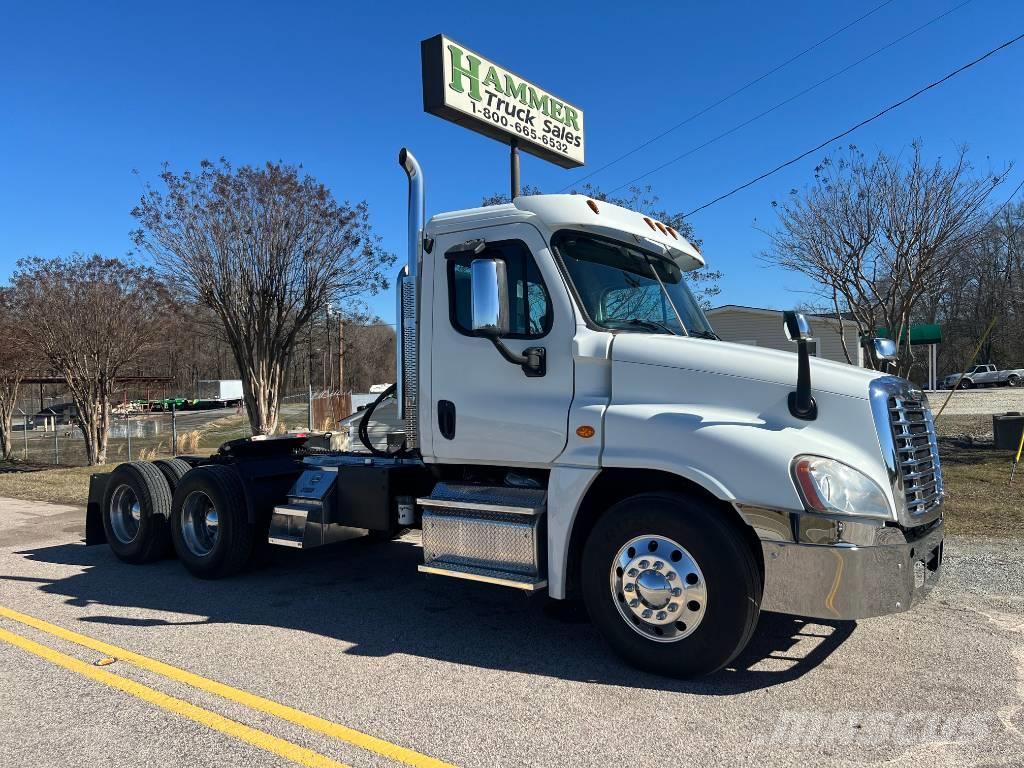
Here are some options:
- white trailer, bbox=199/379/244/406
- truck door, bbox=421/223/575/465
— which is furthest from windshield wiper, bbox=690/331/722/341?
white trailer, bbox=199/379/244/406

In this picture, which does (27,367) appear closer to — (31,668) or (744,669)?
(31,668)

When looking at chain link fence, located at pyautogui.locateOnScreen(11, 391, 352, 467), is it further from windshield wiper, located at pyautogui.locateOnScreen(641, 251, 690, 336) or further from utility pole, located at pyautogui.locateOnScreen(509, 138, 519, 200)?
windshield wiper, located at pyautogui.locateOnScreen(641, 251, 690, 336)

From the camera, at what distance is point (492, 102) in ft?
30.7

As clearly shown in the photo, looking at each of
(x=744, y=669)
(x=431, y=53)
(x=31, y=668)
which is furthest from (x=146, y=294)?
(x=744, y=669)

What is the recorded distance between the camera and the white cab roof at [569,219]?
4812 millimetres

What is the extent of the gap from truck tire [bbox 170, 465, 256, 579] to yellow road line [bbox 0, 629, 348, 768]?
170 centimetres

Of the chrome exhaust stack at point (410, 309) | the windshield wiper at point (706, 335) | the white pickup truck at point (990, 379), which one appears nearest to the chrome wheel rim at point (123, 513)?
the chrome exhaust stack at point (410, 309)

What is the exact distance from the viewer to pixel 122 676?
4.36 meters

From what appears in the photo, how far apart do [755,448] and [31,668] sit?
4.36 meters

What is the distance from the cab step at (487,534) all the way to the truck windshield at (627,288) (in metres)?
1.23

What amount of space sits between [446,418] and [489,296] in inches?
42.7

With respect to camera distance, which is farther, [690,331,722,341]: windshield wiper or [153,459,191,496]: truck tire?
[153,459,191,496]: truck tire

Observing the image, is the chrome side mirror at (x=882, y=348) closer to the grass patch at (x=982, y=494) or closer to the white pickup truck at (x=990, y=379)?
the grass patch at (x=982, y=494)

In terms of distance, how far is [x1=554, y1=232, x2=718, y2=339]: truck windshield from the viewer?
478cm
